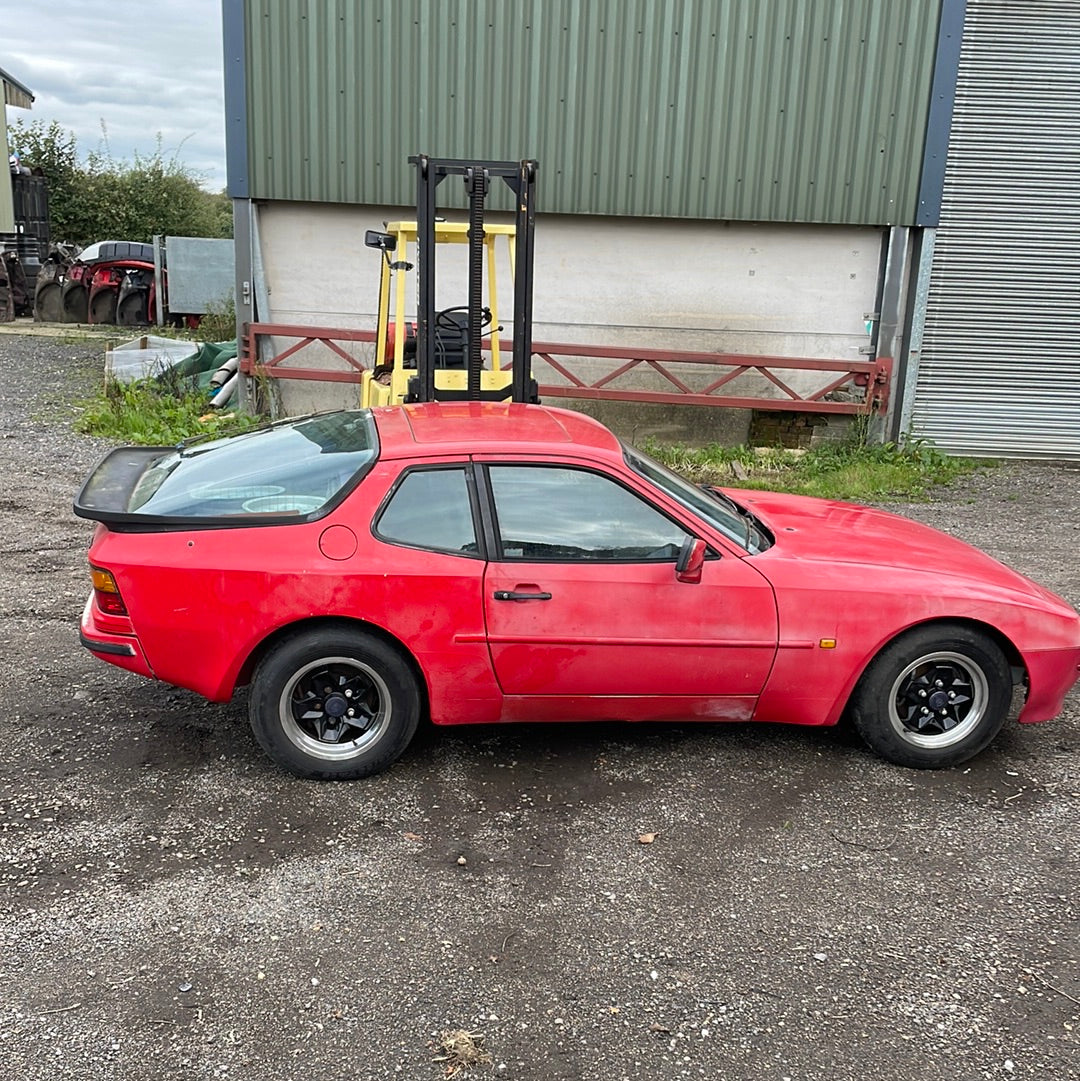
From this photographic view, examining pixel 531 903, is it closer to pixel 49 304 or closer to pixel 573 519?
pixel 573 519

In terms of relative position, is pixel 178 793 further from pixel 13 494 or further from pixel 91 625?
pixel 13 494

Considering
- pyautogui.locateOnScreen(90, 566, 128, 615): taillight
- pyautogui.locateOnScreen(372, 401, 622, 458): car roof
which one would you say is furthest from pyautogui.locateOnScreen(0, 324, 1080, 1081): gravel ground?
pyautogui.locateOnScreen(372, 401, 622, 458): car roof

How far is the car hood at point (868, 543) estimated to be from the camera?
4.66 metres

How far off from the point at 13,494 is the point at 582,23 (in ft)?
24.4

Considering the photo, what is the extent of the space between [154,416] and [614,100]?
6.09 m

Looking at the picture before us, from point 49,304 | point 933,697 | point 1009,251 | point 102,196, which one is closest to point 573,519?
point 933,697

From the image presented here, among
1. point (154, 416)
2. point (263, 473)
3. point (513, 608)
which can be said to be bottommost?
point (154, 416)

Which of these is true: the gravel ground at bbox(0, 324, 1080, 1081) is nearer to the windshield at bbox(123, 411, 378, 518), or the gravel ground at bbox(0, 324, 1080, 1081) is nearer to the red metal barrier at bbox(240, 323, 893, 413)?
the windshield at bbox(123, 411, 378, 518)

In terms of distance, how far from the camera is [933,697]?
15.2 feet

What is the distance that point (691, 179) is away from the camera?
38.2ft

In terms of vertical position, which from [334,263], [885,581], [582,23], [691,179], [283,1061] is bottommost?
[283,1061]

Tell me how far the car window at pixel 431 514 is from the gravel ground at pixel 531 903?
1.00 metres

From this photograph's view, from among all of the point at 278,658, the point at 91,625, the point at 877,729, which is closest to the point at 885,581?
the point at 877,729

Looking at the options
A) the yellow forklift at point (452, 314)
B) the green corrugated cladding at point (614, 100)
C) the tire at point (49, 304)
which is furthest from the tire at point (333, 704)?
the tire at point (49, 304)
